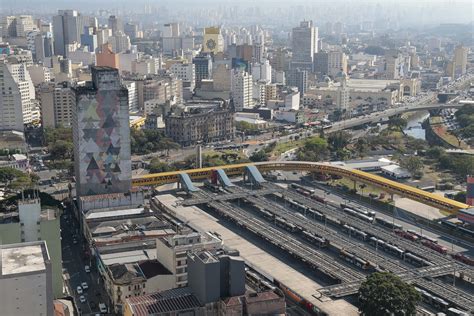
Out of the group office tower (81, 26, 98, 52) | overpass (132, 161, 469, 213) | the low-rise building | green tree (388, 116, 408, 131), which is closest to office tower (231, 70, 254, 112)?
the low-rise building

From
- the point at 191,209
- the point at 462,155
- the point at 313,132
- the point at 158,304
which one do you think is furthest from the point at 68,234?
the point at 313,132

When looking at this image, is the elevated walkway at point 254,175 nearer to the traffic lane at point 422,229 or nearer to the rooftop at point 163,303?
the traffic lane at point 422,229

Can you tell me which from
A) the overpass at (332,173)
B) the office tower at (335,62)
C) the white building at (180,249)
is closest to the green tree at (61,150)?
the overpass at (332,173)

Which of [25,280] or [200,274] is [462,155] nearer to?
[200,274]

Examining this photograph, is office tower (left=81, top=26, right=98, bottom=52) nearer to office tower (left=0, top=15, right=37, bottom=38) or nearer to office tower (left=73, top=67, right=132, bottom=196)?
office tower (left=0, top=15, right=37, bottom=38)

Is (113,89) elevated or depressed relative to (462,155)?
elevated

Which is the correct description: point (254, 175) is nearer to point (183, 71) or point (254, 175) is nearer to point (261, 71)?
point (183, 71)
